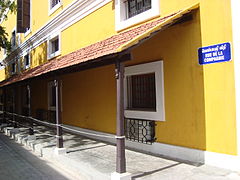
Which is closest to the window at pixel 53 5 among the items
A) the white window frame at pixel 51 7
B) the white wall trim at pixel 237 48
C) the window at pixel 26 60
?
the white window frame at pixel 51 7

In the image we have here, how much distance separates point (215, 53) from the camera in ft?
15.9

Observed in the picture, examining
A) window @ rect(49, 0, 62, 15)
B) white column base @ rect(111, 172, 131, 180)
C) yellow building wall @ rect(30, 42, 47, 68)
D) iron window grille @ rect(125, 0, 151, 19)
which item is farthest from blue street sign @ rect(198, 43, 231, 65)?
yellow building wall @ rect(30, 42, 47, 68)

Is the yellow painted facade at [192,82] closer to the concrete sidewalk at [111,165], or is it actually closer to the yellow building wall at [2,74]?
the concrete sidewalk at [111,165]

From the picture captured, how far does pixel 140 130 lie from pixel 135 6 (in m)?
3.54

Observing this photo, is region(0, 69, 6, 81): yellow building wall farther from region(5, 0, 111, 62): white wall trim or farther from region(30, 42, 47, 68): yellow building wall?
region(5, 0, 111, 62): white wall trim

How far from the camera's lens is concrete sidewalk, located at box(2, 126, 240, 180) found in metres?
4.49

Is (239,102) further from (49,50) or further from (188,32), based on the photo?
(49,50)

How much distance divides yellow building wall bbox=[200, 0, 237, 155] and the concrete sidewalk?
574 mm

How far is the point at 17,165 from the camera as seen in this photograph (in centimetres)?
631

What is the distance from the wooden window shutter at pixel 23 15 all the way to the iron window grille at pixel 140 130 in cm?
1124

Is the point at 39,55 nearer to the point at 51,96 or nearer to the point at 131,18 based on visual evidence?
the point at 51,96

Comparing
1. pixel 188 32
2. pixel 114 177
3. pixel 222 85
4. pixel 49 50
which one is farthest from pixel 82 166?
pixel 49 50

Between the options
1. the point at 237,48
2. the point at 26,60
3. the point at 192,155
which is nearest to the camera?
the point at 237,48

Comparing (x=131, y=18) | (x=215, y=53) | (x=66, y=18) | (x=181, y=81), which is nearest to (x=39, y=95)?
(x=66, y=18)
